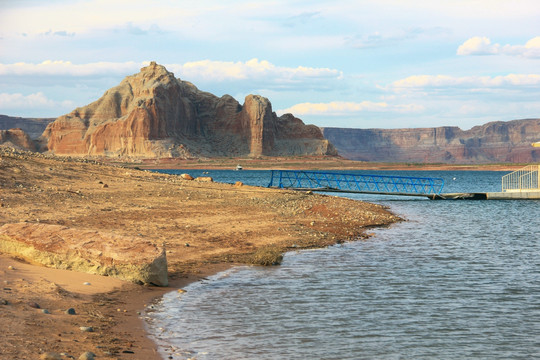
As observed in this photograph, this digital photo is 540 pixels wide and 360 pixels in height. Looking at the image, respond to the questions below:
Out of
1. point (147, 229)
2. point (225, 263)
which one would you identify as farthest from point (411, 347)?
point (147, 229)

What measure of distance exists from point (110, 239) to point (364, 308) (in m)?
6.01

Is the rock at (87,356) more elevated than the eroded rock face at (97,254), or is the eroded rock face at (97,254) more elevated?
the eroded rock face at (97,254)

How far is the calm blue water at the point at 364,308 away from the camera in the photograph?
1046 cm

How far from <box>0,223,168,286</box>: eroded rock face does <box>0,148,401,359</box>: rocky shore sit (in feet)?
0.08

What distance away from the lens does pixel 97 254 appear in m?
Result: 13.8

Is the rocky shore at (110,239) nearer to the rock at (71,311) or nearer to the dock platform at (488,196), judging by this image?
the rock at (71,311)

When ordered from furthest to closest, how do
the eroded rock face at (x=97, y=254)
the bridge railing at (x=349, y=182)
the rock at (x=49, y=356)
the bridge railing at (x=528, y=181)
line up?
the bridge railing at (x=528, y=181)
the bridge railing at (x=349, y=182)
the eroded rock face at (x=97, y=254)
the rock at (x=49, y=356)

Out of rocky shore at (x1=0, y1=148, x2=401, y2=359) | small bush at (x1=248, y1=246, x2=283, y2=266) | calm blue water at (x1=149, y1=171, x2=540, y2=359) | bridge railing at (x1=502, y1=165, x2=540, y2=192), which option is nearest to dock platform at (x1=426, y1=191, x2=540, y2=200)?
bridge railing at (x1=502, y1=165, x2=540, y2=192)

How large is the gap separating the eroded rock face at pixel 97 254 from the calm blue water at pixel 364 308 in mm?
907

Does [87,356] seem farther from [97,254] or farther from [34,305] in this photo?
[97,254]

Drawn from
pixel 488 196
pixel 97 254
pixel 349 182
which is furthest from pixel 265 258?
pixel 349 182

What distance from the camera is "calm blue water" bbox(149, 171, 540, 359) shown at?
1046 centimetres

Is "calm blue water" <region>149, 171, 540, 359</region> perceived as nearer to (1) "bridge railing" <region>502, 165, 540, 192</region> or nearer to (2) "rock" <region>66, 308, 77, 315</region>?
(2) "rock" <region>66, 308, 77, 315</region>

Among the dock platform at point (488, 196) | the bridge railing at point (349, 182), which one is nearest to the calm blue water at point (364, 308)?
the bridge railing at point (349, 182)
